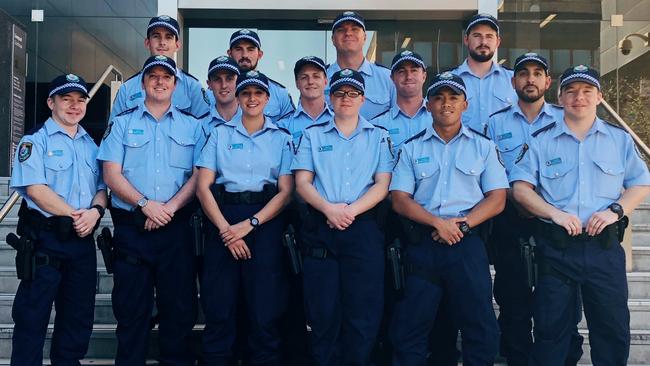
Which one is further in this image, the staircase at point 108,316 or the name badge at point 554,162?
the staircase at point 108,316

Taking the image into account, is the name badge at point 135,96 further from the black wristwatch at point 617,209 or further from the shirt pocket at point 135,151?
the black wristwatch at point 617,209

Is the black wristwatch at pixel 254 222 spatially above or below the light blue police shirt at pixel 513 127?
below

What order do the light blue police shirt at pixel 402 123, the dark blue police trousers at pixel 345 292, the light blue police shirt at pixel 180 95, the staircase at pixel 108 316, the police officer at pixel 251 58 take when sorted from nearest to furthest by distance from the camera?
the dark blue police trousers at pixel 345 292 < the staircase at pixel 108 316 < the light blue police shirt at pixel 402 123 < the light blue police shirt at pixel 180 95 < the police officer at pixel 251 58

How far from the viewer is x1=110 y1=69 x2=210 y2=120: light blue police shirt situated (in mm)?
4434

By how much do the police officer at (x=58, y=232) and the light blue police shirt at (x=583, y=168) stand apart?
255cm

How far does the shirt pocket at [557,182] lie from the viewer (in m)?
3.54

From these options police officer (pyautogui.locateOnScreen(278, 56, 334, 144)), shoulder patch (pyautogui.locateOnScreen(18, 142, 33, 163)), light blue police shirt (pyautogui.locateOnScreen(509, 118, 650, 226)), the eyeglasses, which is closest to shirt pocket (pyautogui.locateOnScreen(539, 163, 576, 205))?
light blue police shirt (pyautogui.locateOnScreen(509, 118, 650, 226))

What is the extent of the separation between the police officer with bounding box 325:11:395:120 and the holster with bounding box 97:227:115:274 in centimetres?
182

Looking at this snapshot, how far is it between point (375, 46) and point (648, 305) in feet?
18.6

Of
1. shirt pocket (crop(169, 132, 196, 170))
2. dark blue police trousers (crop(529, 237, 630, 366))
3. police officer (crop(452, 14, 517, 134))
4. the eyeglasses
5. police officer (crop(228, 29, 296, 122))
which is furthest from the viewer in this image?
police officer (crop(228, 29, 296, 122))

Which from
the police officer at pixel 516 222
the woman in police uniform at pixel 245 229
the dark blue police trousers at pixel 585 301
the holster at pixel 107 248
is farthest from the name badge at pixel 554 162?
the holster at pixel 107 248

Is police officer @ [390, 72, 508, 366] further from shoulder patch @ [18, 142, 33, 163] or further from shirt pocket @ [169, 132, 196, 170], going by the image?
shoulder patch @ [18, 142, 33, 163]

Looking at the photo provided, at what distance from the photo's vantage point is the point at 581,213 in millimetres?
3482

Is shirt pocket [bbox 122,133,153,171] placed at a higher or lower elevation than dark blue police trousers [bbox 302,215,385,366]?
higher
